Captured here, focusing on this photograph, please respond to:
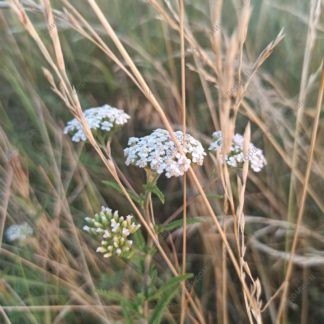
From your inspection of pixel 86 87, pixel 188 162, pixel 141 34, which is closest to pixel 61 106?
pixel 86 87

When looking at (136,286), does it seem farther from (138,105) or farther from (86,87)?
(86,87)

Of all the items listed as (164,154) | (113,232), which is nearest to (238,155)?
(164,154)

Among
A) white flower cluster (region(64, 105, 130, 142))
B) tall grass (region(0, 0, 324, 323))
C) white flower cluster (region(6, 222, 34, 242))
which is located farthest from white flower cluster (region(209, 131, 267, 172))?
white flower cluster (region(6, 222, 34, 242))

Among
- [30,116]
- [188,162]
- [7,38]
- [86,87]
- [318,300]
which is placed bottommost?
[318,300]

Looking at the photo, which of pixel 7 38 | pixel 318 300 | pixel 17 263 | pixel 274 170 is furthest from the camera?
pixel 7 38

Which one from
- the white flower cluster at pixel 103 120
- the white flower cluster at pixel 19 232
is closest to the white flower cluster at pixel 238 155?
the white flower cluster at pixel 103 120

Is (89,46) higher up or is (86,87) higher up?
(89,46)

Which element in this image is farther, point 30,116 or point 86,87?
point 86,87
